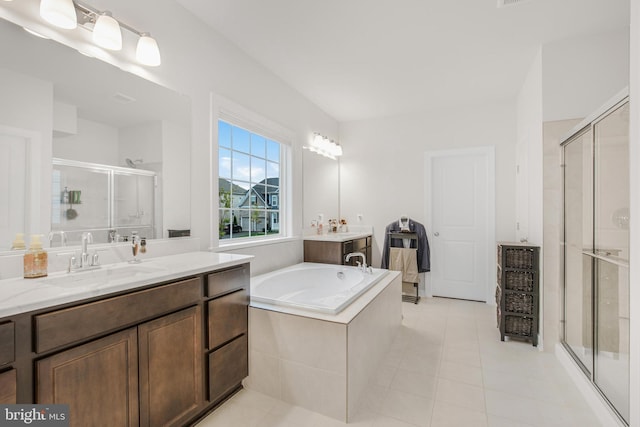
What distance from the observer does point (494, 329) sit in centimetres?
302

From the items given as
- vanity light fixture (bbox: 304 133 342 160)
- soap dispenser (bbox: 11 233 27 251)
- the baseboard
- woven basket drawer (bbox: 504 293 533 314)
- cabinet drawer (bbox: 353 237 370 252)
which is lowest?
→ the baseboard

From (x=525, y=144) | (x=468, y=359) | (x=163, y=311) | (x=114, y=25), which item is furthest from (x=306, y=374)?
(x=525, y=144)

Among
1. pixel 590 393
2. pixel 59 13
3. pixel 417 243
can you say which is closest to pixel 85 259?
pixel 59 13

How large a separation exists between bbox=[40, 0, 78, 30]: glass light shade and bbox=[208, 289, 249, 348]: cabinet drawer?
154 cm

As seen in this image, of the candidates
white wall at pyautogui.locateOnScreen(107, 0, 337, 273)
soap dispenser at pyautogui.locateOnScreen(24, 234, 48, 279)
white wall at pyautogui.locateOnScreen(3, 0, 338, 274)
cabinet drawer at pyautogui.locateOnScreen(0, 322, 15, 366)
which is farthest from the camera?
white wall at pyautogui.locateOnScreen(107, 0, 337, 273)

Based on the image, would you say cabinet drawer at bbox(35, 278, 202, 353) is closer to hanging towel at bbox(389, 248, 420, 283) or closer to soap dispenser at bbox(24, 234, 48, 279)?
soap dispenser at bbox(24, 234, 48, 279)

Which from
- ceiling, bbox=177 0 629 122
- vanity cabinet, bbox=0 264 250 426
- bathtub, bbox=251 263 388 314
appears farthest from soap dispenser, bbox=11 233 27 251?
ceiling, bbox=177 0 629 122

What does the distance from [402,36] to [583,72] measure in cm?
152

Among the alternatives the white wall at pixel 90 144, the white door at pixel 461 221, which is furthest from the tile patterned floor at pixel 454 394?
the white wall at pixel 90 144

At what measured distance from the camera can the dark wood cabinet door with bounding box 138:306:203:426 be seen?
1.33 m

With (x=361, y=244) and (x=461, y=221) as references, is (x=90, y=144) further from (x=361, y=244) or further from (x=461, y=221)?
(x=461, y=221)

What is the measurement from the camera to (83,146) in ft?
5.24

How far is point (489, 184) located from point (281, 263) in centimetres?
→ 283

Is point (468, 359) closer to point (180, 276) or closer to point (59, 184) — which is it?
point (180, 276)
